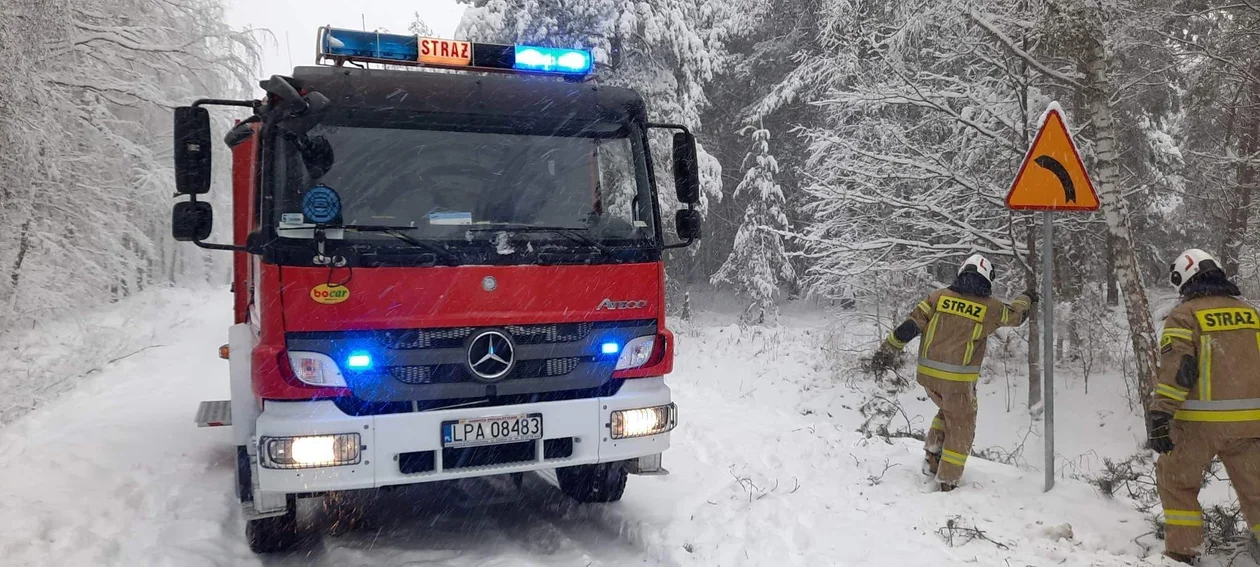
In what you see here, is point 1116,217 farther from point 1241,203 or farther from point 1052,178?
point 1241,203

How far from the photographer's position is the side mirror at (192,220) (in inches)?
175

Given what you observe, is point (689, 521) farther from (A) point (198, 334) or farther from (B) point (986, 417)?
(A) point (198, 334)

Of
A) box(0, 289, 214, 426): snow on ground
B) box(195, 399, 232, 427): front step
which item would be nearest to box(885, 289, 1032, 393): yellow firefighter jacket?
box(195, 399, 232, 427): front step

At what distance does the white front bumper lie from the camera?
421 centimetres

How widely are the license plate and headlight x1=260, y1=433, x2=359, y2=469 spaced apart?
51cm

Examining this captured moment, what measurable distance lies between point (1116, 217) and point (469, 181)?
22.6ft

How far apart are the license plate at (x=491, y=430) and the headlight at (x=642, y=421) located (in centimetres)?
48

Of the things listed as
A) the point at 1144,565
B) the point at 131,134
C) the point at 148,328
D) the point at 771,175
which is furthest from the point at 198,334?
the point at 1144,565

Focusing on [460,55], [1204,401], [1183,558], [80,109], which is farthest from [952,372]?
[80,109]

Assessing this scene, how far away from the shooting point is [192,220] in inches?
176

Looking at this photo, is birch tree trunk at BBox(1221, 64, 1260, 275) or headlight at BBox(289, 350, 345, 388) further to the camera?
birch tree trunk at BBox(1221, 64, 1260, 275)

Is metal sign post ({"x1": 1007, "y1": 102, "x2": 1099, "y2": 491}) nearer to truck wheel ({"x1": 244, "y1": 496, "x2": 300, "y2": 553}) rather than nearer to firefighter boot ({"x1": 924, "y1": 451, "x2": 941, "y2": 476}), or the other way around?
firefighter boot ({"x1": 924, "y1": 451, "x2": 941, "y2": 476})

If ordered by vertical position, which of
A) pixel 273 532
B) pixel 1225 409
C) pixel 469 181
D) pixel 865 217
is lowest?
pixel 273 532

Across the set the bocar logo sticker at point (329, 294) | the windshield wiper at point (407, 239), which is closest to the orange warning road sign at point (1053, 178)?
the windshield wiper at point (407, 239)
